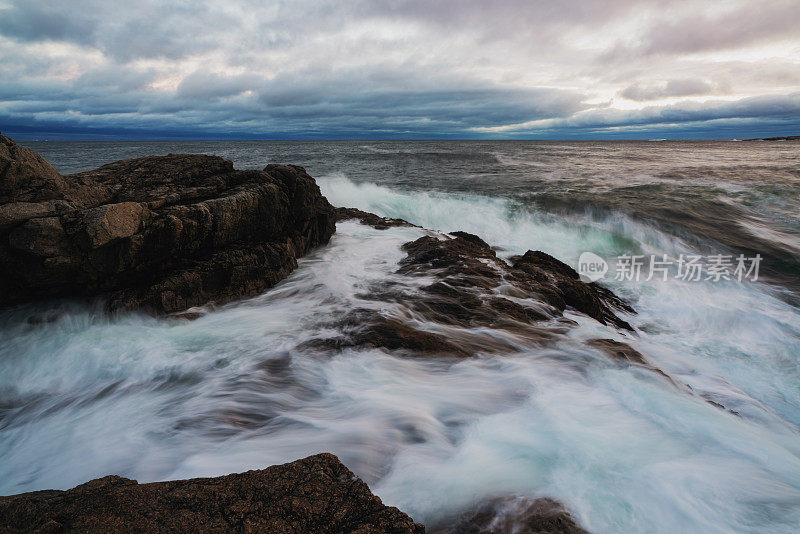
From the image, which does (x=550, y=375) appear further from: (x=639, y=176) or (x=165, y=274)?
(x=639, y=176)

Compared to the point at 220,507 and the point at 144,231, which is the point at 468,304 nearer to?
the point at 220,507

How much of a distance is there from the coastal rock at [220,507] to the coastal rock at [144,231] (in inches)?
143

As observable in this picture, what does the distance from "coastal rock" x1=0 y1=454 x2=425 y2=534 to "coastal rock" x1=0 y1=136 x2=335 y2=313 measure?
364 cm

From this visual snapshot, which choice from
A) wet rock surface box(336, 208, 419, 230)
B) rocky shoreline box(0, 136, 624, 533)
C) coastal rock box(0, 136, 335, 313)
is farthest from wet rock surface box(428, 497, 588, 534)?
wet rock surface box(336, 208, 419, 230)

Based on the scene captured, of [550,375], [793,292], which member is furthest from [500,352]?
[793,292]

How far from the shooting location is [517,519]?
218 centimetres

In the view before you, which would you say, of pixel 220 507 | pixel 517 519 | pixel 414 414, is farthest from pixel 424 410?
pixel 220 507

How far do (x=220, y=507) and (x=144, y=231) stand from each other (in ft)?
14.3

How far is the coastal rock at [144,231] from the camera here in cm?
434

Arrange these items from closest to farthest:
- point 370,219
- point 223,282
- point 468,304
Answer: point 468,304, point 223,282, point 370,219

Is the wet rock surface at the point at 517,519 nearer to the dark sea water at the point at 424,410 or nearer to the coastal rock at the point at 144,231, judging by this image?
the dark sea water at the point at 424,410

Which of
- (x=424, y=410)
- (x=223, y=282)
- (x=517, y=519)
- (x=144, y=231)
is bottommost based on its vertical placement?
(x=424, y=410)

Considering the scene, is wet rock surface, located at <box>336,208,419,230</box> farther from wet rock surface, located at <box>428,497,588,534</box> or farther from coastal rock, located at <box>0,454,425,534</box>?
coastal rock, located at <box>0,454,425,534</box>

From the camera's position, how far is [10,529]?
1.45m
